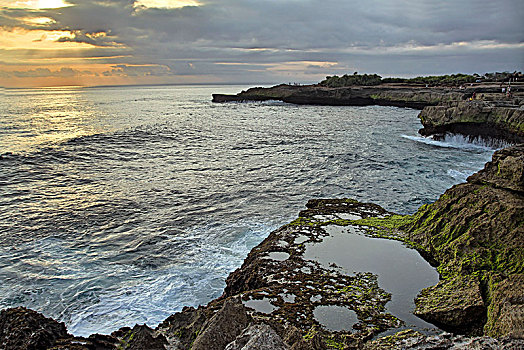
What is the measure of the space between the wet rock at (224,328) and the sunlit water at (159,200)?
11.3 feet

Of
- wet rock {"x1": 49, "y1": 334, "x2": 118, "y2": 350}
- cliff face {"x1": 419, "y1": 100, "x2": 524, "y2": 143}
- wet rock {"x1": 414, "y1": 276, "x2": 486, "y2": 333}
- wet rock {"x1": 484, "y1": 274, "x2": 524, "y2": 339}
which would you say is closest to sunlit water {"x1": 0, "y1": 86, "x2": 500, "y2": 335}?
cliff face {"x1": 419, "y1": 100, "x2": 524, "y2": 143}

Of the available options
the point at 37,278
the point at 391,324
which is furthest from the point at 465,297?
the point at 37,278

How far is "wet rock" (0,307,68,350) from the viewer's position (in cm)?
477

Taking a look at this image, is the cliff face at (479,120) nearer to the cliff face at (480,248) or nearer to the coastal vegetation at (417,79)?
the cliff face at (480,248)

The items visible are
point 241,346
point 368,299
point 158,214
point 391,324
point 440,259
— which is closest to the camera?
point 241,346

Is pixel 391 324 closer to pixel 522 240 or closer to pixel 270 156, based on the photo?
pixel 522 240

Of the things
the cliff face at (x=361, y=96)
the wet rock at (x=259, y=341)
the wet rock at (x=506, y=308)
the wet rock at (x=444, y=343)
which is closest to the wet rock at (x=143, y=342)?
the wet rock at (x=259, y=341)

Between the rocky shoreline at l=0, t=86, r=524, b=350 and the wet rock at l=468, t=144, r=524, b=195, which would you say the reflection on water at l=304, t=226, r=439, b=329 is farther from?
the wet rock at l=468, t=144, r=524, b=195

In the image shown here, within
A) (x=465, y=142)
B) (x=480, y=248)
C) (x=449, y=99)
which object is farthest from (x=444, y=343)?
(x=449, y=99)

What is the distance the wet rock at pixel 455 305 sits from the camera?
5.79 meters

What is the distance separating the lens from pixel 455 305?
19.9 ft

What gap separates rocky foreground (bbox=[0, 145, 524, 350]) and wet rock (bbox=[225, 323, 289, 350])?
14 mm

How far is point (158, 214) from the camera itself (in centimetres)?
1370

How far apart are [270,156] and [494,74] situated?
239 feet
